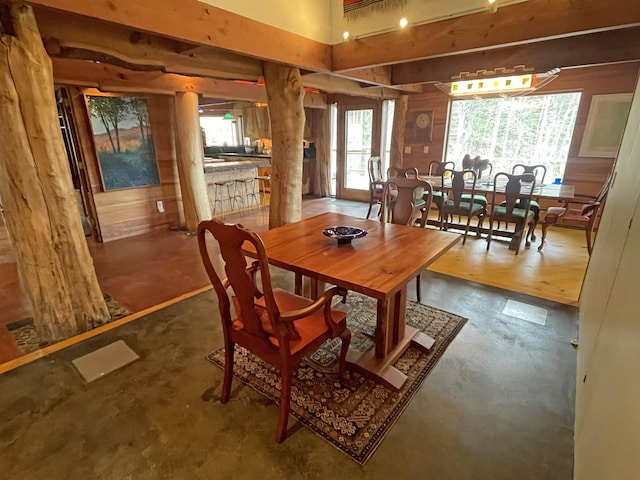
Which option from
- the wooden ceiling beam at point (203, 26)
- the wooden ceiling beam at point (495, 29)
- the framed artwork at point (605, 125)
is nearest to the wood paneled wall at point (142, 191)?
the wooden ceiling beam at point (203, 26)

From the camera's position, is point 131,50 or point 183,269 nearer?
point 131,50

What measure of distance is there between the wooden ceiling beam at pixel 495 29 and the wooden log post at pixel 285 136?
64 centimetres

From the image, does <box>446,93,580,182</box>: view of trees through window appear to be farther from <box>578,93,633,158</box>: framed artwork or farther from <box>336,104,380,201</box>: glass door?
<box>336,104,380,201</box>: glass door

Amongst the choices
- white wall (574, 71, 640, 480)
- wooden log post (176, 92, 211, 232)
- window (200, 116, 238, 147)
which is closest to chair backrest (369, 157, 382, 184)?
wooden log post (176, 92, 211, 232)

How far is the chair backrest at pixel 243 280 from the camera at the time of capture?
1269mm

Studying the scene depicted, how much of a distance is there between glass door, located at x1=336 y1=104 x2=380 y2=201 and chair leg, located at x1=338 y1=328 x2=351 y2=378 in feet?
18.4

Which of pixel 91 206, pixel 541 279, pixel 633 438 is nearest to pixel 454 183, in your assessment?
pixel 541 279

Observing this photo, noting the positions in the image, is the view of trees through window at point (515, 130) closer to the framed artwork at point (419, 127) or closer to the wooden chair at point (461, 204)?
the framed artwork at point (419, 127)

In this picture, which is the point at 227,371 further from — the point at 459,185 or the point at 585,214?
the point at 585,214

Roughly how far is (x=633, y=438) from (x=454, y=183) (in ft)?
12.7

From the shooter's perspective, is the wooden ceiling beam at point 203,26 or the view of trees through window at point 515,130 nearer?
the wooden ceiling beam at point 203,26

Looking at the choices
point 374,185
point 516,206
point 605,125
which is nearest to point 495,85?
point 516,206

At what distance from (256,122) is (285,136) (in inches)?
218

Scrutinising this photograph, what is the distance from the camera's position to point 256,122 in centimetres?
861
